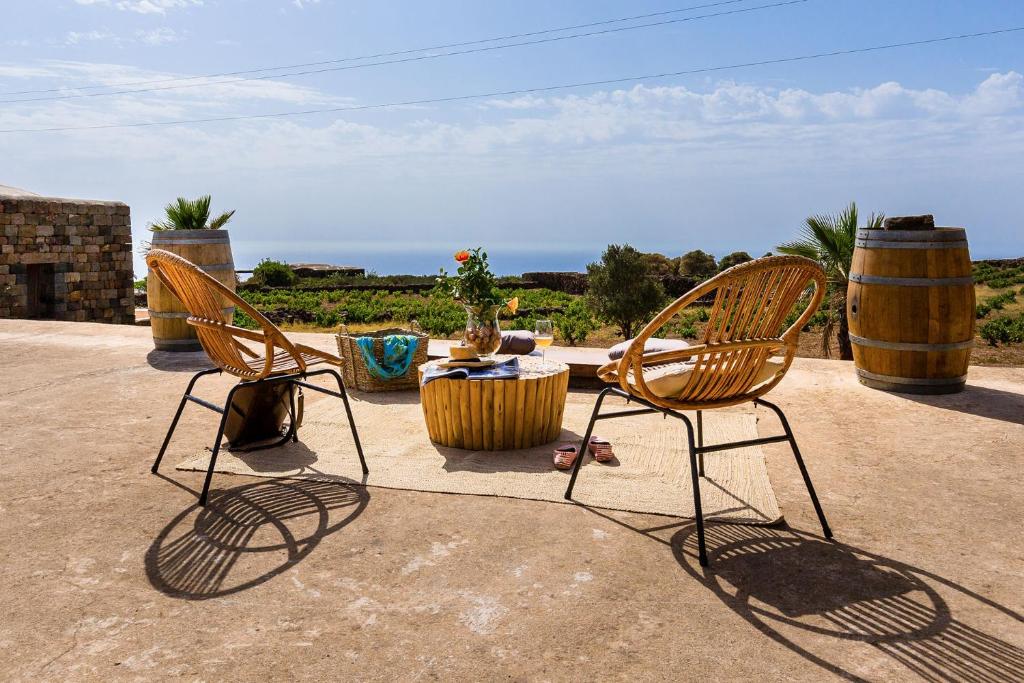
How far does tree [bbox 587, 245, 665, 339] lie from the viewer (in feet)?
53.2

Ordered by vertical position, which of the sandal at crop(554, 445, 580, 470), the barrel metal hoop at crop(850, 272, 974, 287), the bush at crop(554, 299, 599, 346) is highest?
the barrel metal hoop at crop(850, 272, 974, 287)

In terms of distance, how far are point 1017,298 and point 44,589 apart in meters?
16.3

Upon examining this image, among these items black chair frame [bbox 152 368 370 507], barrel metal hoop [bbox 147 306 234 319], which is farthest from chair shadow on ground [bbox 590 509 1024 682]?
barrel metal hoop [bbox 147 306 234 319]

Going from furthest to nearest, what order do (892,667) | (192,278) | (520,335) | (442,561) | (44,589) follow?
1. (520,335)
2. (192,278)
3. (442,561)
4. (44,589)
5. (892,667)

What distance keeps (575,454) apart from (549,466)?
13 centimetres

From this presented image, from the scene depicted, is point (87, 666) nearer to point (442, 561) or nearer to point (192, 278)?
point (442, 561)

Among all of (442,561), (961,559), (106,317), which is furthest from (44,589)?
(106,317)

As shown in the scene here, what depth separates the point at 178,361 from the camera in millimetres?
6441

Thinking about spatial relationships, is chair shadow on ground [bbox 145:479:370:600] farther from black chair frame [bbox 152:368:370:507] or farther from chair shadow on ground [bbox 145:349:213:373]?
chair shadow on ground [bbox 145:349:213:373]

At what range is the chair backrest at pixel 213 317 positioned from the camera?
297cm

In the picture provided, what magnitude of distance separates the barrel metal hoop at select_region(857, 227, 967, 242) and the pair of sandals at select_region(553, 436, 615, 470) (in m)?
2.54

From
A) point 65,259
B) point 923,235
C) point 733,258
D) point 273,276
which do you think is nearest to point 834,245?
point 923,235

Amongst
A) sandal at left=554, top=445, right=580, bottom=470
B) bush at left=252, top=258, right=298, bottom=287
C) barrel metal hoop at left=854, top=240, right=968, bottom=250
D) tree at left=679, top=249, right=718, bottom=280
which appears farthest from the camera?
bush at left=252, top=258, right=298, bottom=287

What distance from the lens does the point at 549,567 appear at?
2453mm
